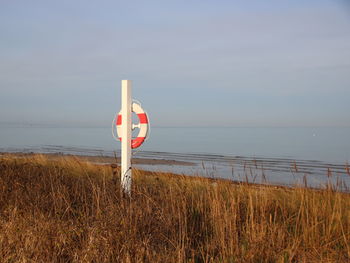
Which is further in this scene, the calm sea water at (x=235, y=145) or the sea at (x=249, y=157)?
the calm sea water at (x=235, y=145)

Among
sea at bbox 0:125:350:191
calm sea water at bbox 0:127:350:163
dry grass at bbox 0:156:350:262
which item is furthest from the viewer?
calm sea water at bbox 0:127:350:163

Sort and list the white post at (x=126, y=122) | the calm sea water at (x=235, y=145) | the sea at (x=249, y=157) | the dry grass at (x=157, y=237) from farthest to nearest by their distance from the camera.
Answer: the calm sea water at (x=235, y=145) → the sea at (x=249, y=157) → the white post at (x=126, y=122) → the dry grass at (x=157, y=237)

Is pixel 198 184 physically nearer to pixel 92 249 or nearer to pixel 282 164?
pixel 92 249

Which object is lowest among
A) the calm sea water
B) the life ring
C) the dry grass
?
the calm sea water

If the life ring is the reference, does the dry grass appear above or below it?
below

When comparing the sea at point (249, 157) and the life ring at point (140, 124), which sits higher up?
the life ring at point (140, 124)

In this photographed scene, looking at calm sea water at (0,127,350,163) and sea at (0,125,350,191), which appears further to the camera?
calm sea water at (0,127,350,163)

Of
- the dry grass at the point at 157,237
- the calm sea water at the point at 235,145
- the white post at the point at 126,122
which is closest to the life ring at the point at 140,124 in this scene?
the white post at the point at 126,122

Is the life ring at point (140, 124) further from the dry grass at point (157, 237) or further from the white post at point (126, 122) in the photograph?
the dry grass at point (157, 237)

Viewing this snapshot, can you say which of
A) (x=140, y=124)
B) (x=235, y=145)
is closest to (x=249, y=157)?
(x=235, y=145)

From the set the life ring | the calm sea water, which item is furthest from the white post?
the calm sea water

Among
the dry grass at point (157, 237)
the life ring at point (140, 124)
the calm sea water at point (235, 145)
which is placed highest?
the life ring at point (140, 124)

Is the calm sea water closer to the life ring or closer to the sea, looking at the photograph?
the sea

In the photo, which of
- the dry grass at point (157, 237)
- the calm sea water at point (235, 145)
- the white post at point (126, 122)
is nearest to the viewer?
the dry grass at point (157, 237)
